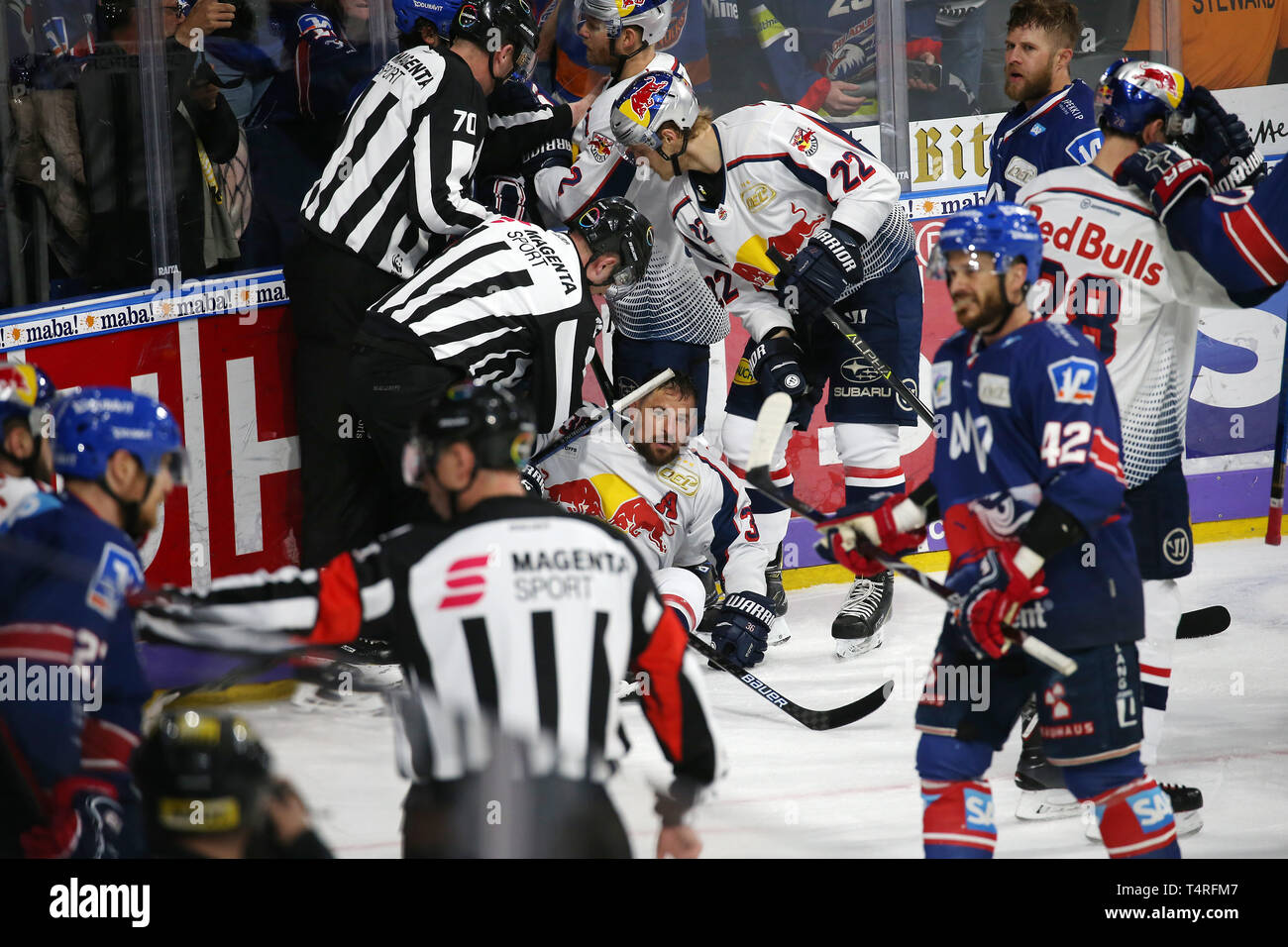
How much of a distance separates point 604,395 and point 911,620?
1167 millimetres

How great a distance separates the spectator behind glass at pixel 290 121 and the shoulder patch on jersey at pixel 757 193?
1.24 metres

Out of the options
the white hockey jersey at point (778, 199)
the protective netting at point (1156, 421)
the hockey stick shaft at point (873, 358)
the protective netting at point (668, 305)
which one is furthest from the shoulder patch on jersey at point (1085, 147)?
the protective netting at point (668, 305)

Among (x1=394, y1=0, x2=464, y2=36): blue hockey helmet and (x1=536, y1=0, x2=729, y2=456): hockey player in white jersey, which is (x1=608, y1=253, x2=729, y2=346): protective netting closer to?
(x1=536, y1=0, x2=729, y2=456): hockey player in white jersey

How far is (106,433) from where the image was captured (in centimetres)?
228

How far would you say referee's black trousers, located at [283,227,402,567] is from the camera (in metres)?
4.24

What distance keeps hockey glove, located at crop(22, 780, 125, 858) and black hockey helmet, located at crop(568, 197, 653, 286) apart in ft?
6.74

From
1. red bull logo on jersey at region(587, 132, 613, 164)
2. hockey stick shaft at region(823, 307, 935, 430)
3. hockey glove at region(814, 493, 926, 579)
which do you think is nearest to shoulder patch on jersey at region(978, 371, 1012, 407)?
hockey glove at region(814, 493, 926, 579)

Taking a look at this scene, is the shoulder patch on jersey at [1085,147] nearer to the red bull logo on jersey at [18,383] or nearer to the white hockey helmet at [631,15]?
the white hockey helmet at [631,15]

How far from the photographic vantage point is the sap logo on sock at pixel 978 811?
2.45 m

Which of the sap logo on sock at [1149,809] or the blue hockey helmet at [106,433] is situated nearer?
the blue hockey helmet at [106,433]

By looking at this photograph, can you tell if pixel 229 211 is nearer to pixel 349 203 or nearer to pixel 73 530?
pixel 349 203

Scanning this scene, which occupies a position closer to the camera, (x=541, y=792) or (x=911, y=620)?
(x=541, y=792)

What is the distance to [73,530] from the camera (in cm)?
222
